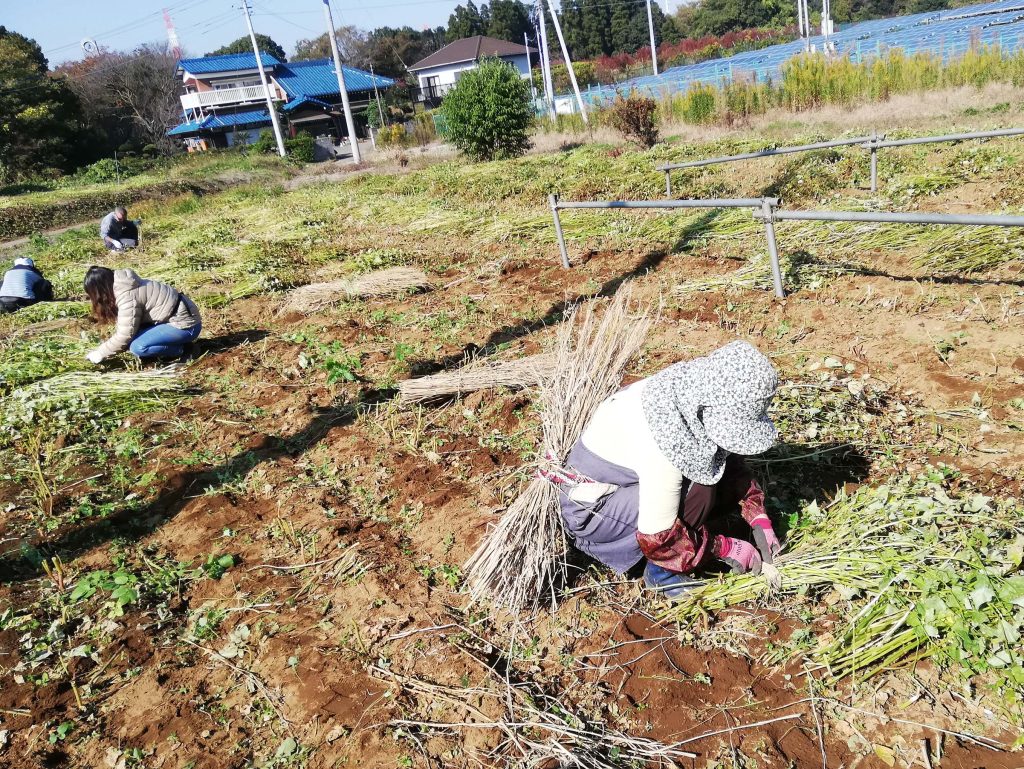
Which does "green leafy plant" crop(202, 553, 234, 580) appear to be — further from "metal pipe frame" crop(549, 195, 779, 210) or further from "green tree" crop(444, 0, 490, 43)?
"green tree" crop(444, 0, 490, 43)

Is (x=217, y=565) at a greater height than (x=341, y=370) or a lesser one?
lesser

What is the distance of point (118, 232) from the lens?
41.8ft

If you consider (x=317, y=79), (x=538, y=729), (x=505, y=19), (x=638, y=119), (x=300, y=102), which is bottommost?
(x=538, y=729)

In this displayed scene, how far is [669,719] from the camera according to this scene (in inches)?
89.1

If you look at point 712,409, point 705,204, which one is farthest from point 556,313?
point 712,409

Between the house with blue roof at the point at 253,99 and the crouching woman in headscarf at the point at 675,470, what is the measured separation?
40997mm

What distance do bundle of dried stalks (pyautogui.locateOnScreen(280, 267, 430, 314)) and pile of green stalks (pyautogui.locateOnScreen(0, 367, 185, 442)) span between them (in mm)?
2016

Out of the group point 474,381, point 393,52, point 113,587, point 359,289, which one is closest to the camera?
point 113,587

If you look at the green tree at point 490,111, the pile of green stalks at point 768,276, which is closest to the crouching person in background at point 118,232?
the green tree at point 490,111

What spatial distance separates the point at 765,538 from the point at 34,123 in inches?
1547

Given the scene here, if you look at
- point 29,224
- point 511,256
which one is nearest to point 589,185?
point 511,256

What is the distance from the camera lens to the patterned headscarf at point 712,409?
6.96 feet

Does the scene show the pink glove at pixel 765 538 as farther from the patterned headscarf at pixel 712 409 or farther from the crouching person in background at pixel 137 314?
the crouching person in background at pixel 137 314

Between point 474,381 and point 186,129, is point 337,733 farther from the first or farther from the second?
point 186,129
